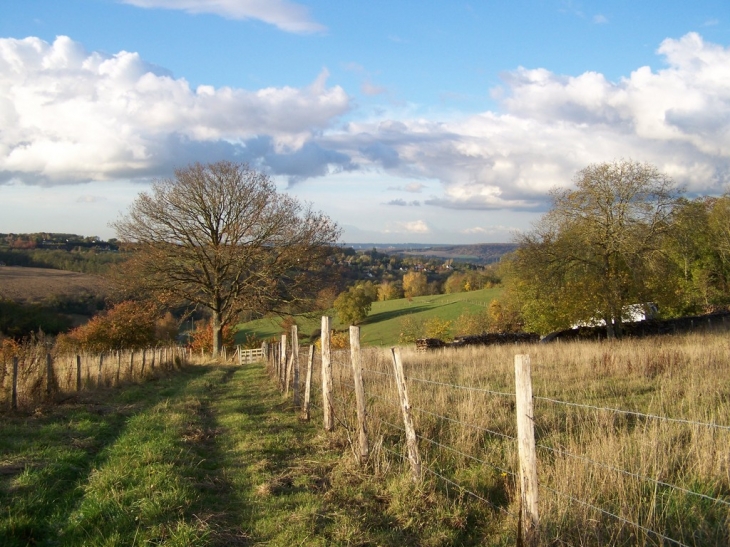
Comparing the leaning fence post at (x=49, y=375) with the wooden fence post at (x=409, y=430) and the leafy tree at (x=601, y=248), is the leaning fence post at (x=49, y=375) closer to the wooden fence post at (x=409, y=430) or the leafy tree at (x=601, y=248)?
the wooden fence post at (x=409, y=430)

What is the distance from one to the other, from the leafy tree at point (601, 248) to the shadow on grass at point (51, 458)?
71.3 ft

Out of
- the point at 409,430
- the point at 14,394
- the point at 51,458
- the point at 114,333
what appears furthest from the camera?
the point at 114,333

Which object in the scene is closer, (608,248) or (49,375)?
(49,375)

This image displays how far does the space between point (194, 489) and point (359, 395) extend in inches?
102

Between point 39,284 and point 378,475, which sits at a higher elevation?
point 39,284

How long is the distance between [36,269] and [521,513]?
87867 millimetres

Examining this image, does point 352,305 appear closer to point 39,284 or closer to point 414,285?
point 39,284

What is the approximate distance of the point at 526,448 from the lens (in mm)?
4746

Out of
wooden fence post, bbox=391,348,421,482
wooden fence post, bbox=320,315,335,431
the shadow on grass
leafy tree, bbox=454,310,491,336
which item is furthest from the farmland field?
wooden fence post, bbox=391,348,421,482

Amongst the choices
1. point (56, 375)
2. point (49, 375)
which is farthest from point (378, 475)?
point (56, 375)

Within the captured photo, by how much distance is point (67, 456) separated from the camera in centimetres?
782

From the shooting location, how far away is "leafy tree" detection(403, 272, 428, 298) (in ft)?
347

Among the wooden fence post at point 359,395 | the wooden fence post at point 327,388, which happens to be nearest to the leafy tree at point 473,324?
the wooden fence post at point 327,388

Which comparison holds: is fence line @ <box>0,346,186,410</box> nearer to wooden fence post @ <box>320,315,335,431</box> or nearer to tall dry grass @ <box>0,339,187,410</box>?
tall dry grass @ <box>0,339,187,410</box>
